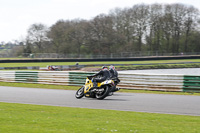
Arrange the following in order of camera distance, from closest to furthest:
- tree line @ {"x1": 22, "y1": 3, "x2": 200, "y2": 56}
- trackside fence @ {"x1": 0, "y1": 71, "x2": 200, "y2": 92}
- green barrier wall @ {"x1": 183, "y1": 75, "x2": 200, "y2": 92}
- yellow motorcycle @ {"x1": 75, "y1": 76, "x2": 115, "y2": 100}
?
yellow motorcycle @ {"x1": 75, "y1": 76, "x2": 115, "y2": 100}
green barrier wall @ {"x1": 183, "y1": 75, "x2": 200, "y2": 92}
trackside fence @ {"x1": 0, "y1": 71, "x2": 200, "y2": 92}
tree line @ {"x1": 22, "y1": 3, "x2": 200, "y2": 56}

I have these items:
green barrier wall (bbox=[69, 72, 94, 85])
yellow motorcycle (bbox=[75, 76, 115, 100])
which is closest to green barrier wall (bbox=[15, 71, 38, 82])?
green barrier wall (bbox=[69, 72, 94, 85])

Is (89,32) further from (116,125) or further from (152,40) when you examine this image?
(116,125)

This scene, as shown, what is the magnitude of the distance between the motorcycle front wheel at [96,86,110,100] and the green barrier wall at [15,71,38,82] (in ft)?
29.5

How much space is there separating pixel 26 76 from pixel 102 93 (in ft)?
32.9

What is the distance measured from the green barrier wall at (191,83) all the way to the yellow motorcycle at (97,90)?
15.4ft

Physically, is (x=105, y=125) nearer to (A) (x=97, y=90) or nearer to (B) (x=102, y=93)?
(B) (x=102, y=93)

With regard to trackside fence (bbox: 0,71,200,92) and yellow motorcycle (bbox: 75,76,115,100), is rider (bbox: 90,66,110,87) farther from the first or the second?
trackside fence (bbox: 0,71,200,92)

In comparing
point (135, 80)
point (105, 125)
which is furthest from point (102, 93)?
point (105, 125)

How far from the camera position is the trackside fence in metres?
15.4

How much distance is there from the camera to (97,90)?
12812mm

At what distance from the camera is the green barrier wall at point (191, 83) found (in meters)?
15.1

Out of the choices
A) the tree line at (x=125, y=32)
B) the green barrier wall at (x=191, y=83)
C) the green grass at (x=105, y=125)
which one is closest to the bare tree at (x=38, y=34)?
the tree line at (x=125, y=32)

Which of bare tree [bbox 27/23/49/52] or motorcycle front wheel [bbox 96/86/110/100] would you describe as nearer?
motorcycle front wheel [bbox 96/86/110/100]

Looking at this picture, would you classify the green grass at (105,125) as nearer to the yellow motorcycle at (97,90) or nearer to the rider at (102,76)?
the yellow motorcycle at (97,90)
